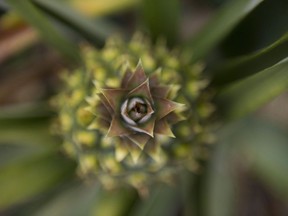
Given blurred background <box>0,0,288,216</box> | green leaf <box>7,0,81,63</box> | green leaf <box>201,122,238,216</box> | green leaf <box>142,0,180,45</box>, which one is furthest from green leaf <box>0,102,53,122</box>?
green leaf <box>201,122,238,216</box>

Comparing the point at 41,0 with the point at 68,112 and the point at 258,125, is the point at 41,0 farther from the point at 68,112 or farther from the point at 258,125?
the point at 258,125

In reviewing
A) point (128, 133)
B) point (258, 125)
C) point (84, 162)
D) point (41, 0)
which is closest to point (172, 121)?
point (128, 133)

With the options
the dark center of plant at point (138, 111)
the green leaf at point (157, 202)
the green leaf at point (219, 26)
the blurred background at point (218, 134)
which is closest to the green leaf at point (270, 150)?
the blurred background at point (218, 134)

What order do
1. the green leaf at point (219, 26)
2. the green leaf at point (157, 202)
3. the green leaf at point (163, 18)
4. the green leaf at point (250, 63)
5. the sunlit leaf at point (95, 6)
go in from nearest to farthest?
the green leaf at point (250, 63) → the green leaf at point (219, 26) → the green leaf at point (163, 18) → the green leaf at point (157, 202) → the sunlit leaf at point (95, 6)

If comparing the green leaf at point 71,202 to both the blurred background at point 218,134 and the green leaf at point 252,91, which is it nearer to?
the blurred background at point 218,134

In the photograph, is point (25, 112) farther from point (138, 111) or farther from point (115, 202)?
point (138, 111)

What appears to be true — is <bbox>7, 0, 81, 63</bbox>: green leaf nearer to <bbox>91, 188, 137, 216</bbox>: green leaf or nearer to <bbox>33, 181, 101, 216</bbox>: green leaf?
<bbox>91, 188, 137, 216</bbox>: green leaf
